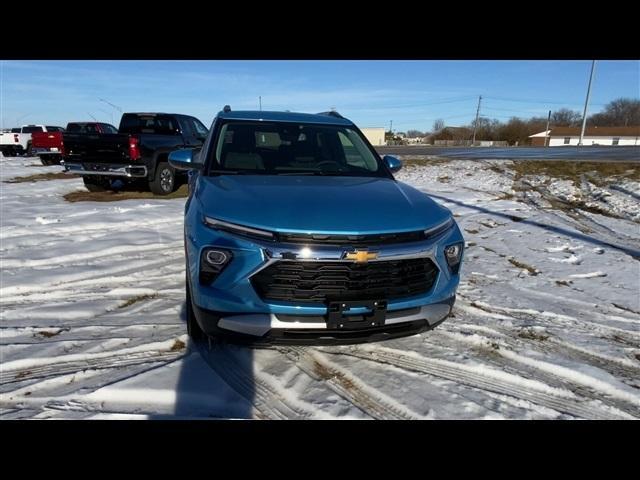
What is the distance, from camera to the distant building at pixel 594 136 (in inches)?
3031

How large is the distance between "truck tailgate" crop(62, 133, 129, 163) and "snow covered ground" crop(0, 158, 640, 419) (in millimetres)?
3533

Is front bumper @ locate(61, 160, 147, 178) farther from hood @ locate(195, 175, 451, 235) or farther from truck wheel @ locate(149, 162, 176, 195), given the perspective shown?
hood @ locate(195, 175, 451, 235)

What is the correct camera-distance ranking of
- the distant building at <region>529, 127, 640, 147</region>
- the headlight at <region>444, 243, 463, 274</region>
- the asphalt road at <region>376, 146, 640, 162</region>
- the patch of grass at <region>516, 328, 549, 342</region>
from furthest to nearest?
the distant building at <region>529, 127, 640, 147</region>
the asphalt road at <region>376, 146, 640, 162</region>
the patch of grass at <region>516, 328, 549, 342</region>
the headlight at <region>444, 243, 463, 274</region>

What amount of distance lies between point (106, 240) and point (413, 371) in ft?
15.1

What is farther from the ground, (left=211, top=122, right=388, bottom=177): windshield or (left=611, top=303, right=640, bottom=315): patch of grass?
(left=211, top=122, right=388, bottom=177): windshield

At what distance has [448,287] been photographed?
8.54 ft

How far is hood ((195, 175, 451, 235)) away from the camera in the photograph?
7.64ft

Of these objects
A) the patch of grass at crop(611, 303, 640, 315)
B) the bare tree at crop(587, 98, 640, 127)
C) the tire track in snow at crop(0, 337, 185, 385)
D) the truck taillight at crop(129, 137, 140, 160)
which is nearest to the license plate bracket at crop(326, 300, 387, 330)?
the tire track in snow at crop(0, 337, 185, 385)

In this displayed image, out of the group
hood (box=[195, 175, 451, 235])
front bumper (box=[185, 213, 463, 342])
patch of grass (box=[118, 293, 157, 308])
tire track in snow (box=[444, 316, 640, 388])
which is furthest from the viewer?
patch of grass (box=[118, 293, 157, 308])

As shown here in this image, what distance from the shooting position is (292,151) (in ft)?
12.4

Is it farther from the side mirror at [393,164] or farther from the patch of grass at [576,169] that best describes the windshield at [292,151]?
the patch of grass at [576,169]

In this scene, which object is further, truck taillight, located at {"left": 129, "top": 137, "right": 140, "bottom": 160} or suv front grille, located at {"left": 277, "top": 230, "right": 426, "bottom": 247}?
truck taillight, located at {"left": 129, "top": 137, "right": 140, "bottom": 160}
